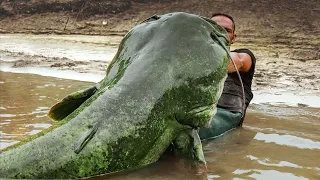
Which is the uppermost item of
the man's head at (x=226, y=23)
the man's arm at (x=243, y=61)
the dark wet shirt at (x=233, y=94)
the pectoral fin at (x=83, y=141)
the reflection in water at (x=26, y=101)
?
the man's head at (x=226, y=23)

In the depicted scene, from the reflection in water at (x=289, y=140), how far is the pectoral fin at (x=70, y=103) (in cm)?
171

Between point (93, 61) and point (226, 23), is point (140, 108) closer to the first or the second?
point (226, 23)

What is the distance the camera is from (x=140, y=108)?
275 centimetres

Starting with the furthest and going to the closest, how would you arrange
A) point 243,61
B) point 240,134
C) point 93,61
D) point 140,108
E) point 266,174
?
point 93,61, point 243,61, point 240,134, point 266,174, point 140,108

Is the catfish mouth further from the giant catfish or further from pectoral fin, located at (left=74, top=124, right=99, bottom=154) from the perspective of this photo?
pectoral fin, located at (left=74, top=124, right=99, bottom=154)

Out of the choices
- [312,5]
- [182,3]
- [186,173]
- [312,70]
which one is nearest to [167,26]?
[186,173]

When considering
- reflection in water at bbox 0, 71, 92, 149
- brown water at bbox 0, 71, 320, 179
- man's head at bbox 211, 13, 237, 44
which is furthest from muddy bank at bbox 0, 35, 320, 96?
man's head at bbox 211, 13, 237, 44

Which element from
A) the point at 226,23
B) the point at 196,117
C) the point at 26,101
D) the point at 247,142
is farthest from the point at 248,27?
the point at 196,117

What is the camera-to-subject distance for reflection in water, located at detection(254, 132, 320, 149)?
385 centimetres

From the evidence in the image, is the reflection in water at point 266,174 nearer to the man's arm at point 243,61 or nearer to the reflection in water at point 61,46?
the man's arm at point 243,61

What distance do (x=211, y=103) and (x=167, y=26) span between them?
56 centimetres

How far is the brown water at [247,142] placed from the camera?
3057 millimetres

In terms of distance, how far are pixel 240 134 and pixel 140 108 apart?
169cm

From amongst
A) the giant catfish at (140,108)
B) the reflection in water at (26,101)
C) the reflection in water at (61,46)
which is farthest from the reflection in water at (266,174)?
the reflection in water at (61,46)
